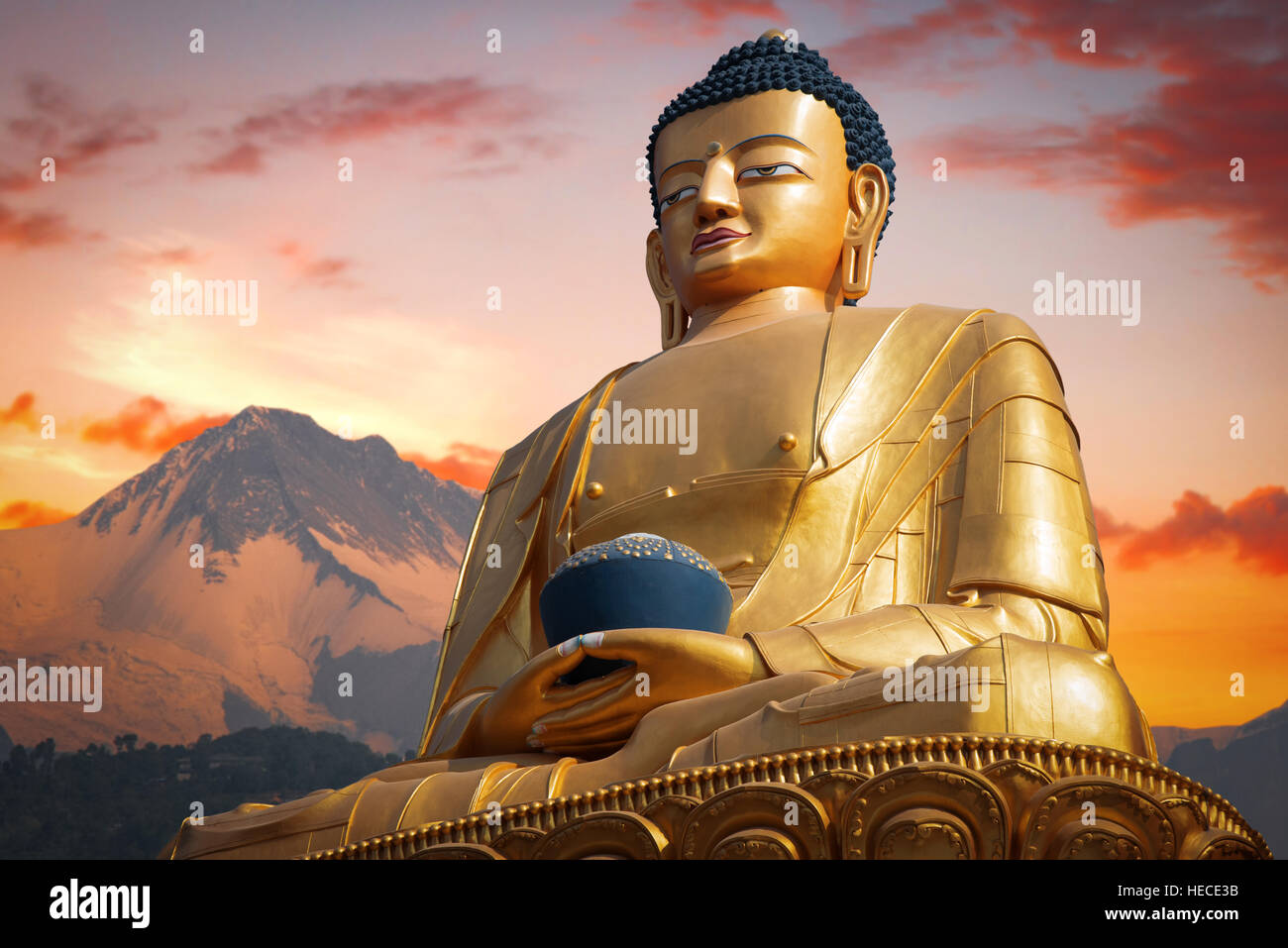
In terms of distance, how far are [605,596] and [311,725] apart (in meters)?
5.79

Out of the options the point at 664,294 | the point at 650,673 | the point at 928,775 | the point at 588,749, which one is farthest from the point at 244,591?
the point at 928,775

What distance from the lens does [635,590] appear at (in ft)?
15.0

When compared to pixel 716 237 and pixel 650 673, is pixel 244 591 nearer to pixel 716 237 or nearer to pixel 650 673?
pixel 716 237

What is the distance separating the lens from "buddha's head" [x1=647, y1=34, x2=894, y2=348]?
5.96m

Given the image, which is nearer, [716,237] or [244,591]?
[716,237]

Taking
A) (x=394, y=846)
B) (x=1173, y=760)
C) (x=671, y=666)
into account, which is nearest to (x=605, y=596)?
(x=671, y=666)

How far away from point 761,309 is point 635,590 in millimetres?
1757

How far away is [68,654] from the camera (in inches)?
372

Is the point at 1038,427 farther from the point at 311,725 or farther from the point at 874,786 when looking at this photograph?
the point at 311,725

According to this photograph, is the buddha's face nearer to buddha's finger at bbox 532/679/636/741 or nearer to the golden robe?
the golden robe

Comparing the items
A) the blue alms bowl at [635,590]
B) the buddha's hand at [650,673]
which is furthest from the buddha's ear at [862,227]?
the buddha's hand at [650,673]

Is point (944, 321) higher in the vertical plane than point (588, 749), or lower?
higher

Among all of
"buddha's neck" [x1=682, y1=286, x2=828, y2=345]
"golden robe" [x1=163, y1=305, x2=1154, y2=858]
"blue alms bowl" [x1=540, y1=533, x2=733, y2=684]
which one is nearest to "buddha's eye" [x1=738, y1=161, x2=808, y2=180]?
"buddha's neck" [x1=682, y1=286, x2=828, y2=345]

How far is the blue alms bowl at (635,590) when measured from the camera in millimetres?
4574
